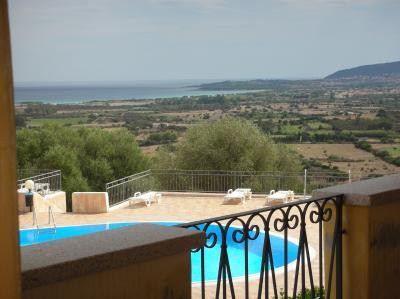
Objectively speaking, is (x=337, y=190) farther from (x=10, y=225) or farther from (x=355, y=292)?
(x=10, y=225)

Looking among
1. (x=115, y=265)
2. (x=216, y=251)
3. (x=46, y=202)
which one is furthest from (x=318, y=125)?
(x=115, y=265)

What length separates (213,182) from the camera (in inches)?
874

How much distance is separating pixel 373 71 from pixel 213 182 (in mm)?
31302

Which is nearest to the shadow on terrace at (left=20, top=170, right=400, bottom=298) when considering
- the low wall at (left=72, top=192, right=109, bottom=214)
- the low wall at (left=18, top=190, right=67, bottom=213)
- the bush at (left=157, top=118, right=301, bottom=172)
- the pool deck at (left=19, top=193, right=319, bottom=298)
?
the pool deck at (left=19, top=193, right=319, bottom=298)

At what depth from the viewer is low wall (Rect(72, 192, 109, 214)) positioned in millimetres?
17328

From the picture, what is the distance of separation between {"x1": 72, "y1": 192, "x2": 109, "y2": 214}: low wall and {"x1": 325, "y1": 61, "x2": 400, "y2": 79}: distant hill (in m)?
33.0

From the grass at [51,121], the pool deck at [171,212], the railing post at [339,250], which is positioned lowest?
the pool deck at [171,212]

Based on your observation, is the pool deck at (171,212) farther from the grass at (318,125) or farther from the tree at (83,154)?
the grass at (318,125)

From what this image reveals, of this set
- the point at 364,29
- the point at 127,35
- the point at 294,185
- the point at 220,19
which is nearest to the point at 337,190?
the point at 294,185

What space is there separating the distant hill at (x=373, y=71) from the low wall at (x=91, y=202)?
108 feet

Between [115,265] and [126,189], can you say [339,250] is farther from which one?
[126,189]

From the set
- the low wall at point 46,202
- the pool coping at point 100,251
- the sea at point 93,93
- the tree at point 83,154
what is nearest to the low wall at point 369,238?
the pool coping at point 100,251

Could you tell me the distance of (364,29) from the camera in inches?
2080

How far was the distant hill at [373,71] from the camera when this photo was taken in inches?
1821
